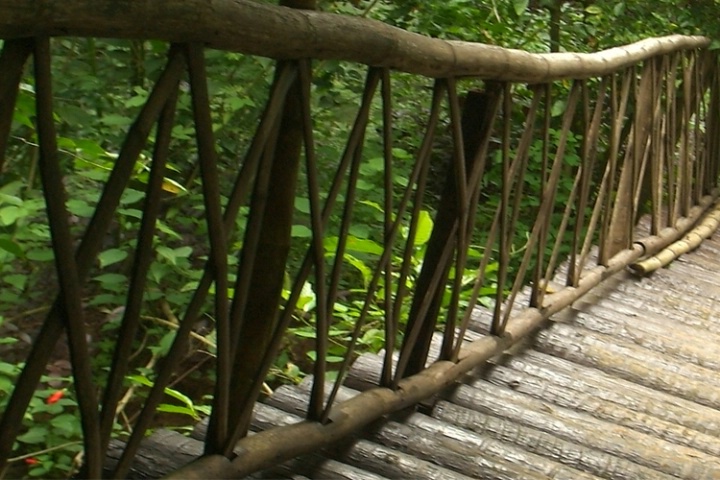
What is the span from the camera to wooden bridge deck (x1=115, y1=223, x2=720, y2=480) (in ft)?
6.24

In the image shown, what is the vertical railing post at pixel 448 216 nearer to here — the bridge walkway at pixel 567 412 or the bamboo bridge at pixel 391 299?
the bamboo bridge at pixel 391 299

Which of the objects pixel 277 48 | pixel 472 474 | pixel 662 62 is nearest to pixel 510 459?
pixel 472 474

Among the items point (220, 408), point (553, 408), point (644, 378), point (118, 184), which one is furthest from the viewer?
point (644, 378)

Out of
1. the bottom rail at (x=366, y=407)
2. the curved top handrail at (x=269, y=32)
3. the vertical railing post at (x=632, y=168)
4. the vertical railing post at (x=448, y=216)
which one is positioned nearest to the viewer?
the curved top handrail at (x=269, y=32)

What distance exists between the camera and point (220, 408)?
1489 millimetres

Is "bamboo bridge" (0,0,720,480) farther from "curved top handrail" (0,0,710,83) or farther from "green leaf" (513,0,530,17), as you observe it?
"green leaf" (513,0,530,17)

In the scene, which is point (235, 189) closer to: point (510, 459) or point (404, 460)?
point (404, 460)

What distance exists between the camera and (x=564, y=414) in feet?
7.38

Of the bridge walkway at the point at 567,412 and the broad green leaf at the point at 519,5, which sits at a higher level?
A: the broad green leaf at the point at 519,5

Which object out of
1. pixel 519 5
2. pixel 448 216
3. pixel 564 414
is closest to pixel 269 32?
pixel 448 216

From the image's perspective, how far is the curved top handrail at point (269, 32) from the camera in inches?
37.8

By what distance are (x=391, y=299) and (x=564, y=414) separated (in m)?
0.65

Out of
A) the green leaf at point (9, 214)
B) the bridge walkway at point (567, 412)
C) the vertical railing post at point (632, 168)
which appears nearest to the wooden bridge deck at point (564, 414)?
the bridge walkway at point (567, 412)

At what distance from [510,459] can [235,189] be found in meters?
0.98
